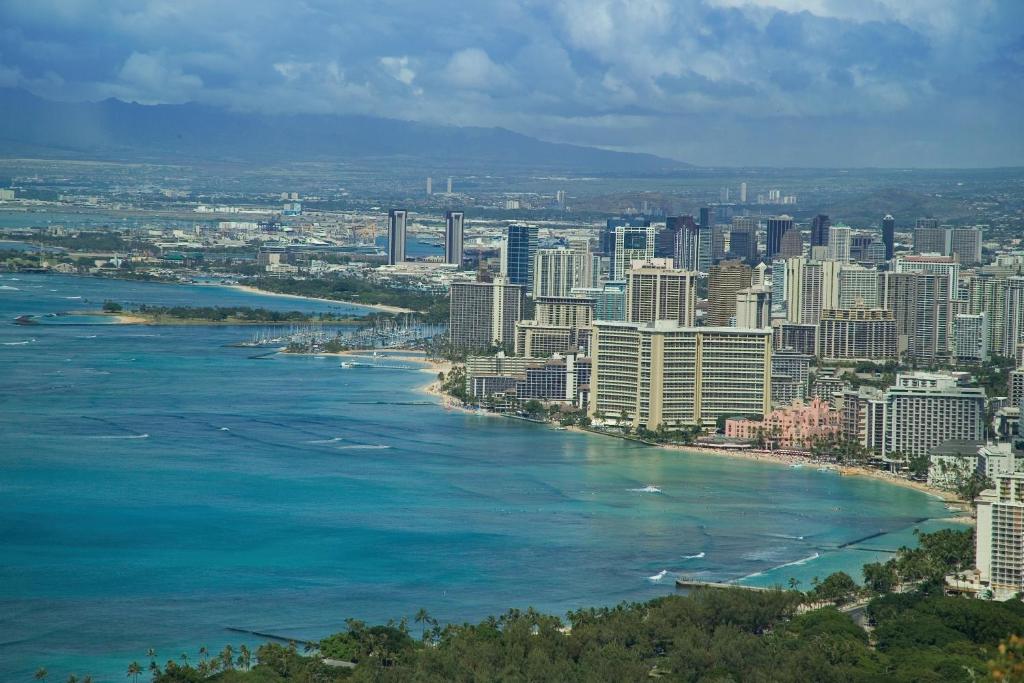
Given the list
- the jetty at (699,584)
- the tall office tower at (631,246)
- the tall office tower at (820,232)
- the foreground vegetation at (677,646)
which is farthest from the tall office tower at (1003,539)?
the tall office tower at (820,232)

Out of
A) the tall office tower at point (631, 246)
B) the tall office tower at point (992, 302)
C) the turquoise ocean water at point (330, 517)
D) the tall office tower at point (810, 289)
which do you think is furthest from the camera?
the tall office tower at point (631, 246)

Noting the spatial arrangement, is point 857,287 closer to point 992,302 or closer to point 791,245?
point 992,302

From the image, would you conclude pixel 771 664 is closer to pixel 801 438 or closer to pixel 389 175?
pixel 801 438

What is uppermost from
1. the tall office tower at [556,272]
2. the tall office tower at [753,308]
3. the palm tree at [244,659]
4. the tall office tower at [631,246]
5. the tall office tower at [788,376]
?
the tall office tower at [631,246]

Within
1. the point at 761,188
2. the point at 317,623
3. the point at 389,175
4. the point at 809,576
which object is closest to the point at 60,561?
the point at 317,623

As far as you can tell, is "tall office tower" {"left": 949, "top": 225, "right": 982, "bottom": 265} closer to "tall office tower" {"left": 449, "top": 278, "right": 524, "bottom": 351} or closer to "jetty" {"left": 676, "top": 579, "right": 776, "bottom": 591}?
"tall office tower" {"left": 449, "top": 278, "right": 524, "bottom": 351}

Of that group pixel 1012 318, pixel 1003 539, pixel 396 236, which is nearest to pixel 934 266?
pixel 1012 318

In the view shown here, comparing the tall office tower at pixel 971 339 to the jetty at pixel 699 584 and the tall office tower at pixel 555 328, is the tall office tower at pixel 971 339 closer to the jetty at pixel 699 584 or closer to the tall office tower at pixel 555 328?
the tall office tower at pixel 555 328

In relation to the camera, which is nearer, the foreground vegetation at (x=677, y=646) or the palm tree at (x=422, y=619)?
the foreground vegetation at (x=677, y=646)
